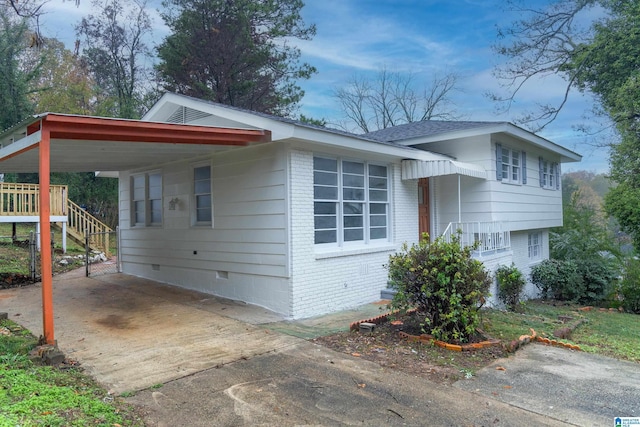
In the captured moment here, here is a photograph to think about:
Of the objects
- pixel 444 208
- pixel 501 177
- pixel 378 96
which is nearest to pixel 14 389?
pixel 444 208

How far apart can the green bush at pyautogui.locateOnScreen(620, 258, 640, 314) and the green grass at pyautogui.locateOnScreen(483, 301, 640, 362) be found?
317cm

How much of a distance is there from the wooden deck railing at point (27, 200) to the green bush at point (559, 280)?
1642cm

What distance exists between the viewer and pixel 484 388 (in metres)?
4.34

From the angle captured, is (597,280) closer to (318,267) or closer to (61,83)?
(318,267)

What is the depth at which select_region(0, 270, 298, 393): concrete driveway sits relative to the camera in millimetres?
4852

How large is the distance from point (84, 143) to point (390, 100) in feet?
100

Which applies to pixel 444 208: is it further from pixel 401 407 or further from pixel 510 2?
pixel 510 2

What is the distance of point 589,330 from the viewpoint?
868 cm

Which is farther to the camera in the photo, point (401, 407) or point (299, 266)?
point (299, 266)

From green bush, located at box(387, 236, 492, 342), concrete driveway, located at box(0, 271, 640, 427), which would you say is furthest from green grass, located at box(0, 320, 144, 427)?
green bush, located at box(387, 236, 492, 342)

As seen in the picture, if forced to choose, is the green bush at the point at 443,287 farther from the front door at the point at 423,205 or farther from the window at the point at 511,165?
the window at the point at 511,165

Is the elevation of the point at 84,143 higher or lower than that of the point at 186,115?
lower

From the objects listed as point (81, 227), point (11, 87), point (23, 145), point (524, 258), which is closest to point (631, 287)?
point (524, 258)

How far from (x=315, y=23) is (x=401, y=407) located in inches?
886
